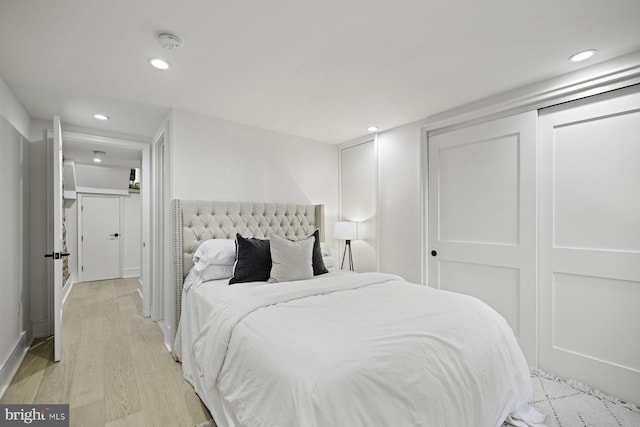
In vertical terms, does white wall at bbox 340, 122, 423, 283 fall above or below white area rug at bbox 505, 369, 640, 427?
above

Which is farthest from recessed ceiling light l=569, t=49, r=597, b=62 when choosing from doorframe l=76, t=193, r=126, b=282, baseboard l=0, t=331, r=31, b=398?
doorframe l=76, t=193, r=126, b=282

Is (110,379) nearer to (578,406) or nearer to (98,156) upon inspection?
(98,156)

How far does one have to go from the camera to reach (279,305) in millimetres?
1790

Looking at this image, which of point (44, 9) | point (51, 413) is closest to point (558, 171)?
point (44, 9)

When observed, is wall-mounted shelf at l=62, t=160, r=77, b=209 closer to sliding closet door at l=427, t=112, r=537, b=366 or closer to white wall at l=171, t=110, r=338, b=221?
white wall at l=171, t=110, r=338, b=221

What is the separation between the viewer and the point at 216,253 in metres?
2.57

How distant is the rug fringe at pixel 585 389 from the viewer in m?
2.01

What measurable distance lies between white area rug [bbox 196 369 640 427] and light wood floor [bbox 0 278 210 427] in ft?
1.31

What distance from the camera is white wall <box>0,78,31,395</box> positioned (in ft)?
7.47

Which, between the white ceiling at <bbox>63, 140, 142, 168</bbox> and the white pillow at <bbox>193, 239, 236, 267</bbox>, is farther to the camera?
the white ceiling at <bbox>63, 140, 142, 168</bbox>

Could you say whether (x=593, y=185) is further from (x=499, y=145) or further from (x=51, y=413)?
(x=51, y=413)

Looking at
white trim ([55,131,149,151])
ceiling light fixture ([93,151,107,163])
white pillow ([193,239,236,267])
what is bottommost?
white pillow ([193,239,236,267])

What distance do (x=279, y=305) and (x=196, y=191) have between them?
69.4 inches

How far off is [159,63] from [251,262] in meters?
1.61
